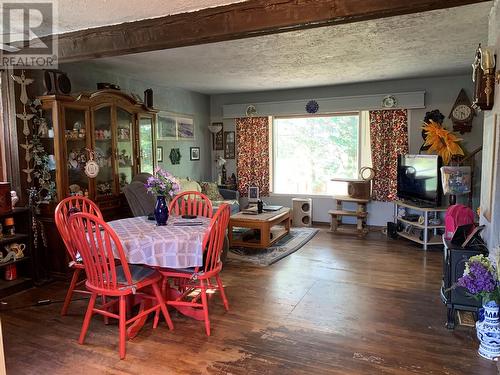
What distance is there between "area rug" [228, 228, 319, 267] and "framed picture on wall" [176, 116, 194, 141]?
8.23ft

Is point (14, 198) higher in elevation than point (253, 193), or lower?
higher

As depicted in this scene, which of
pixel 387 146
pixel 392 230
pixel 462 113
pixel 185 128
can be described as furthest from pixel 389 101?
pixel 185 128

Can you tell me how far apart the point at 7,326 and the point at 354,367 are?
2.56m

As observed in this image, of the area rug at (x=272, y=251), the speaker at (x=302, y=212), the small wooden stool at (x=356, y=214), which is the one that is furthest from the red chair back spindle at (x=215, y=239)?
the speaker at (x=302, y=212)

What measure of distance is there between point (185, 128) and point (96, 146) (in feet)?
8.40

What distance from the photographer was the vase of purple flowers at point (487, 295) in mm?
2348

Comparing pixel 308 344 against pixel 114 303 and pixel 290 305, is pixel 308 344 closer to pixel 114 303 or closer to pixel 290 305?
pixel 290 305

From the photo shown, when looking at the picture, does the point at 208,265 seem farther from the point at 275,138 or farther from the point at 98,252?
the point at 275,138

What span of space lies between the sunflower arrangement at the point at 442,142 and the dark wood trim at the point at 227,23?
11.3ft

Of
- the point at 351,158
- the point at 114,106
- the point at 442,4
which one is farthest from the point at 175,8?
the point at 351,158

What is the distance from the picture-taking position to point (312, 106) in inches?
Result: 255

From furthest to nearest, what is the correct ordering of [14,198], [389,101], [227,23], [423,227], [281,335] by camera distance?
[389,101] → [423,227] → [14,198] → [281,335] → [227,23]

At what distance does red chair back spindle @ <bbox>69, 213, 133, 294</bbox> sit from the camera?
2356 mm

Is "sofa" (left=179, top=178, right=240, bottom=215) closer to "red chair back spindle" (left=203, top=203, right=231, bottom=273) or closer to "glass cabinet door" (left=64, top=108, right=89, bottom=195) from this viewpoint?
"glass cabinet door" (left=64, top=108, right=89, bottom=195)
